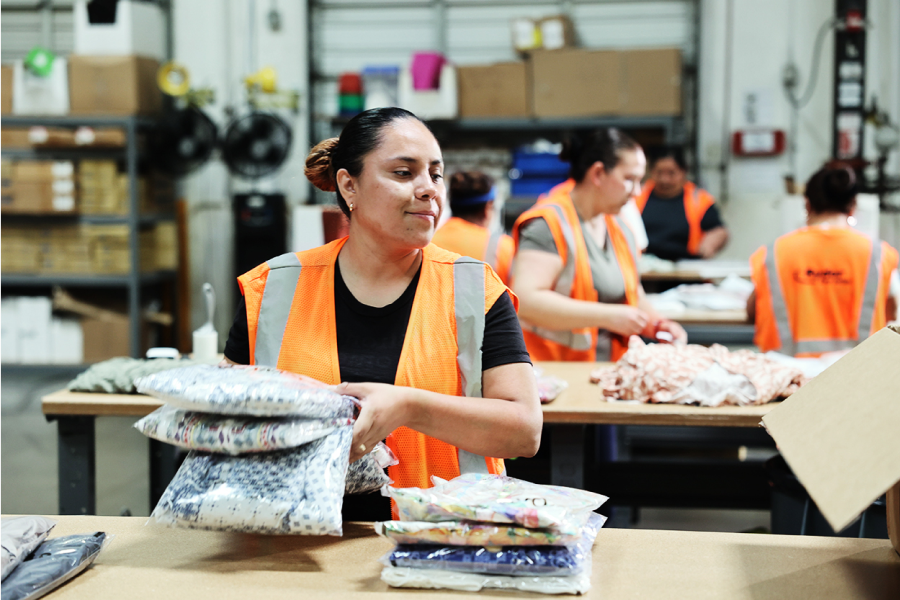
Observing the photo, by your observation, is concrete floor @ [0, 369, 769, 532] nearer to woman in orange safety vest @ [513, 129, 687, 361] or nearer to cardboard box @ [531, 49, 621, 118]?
woman in orange safety vest @ [513, 129, 687, 361]

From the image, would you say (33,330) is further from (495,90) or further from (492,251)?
(492,251)

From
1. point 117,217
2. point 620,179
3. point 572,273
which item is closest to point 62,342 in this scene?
point 117,217

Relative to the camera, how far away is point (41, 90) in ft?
21.6

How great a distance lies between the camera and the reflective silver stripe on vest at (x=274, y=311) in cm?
159

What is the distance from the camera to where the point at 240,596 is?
44.6 inches

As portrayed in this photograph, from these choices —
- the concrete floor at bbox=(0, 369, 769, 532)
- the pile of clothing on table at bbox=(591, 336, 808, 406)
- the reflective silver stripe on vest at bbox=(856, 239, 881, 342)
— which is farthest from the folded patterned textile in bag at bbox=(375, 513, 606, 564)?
the reflective silver stripe on vest at bbox=(856, 239, 881, 342)

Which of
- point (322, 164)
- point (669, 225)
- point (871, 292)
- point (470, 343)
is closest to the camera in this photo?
point (470, 343)

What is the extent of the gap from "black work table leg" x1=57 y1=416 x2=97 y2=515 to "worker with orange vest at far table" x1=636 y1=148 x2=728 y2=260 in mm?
4356

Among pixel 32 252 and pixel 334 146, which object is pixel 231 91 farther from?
pixel 334 146

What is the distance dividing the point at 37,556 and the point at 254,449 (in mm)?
339

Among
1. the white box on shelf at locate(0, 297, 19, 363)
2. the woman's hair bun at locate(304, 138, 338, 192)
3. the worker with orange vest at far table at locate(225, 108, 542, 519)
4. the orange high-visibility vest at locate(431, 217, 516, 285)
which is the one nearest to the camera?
the worker with orange vest at far table at locate(225, 108, 542, 519)

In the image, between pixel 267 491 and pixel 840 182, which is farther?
pixel 840 182

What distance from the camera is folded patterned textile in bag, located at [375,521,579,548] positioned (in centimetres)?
113

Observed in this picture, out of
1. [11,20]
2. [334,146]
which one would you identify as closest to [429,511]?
[334,146]
